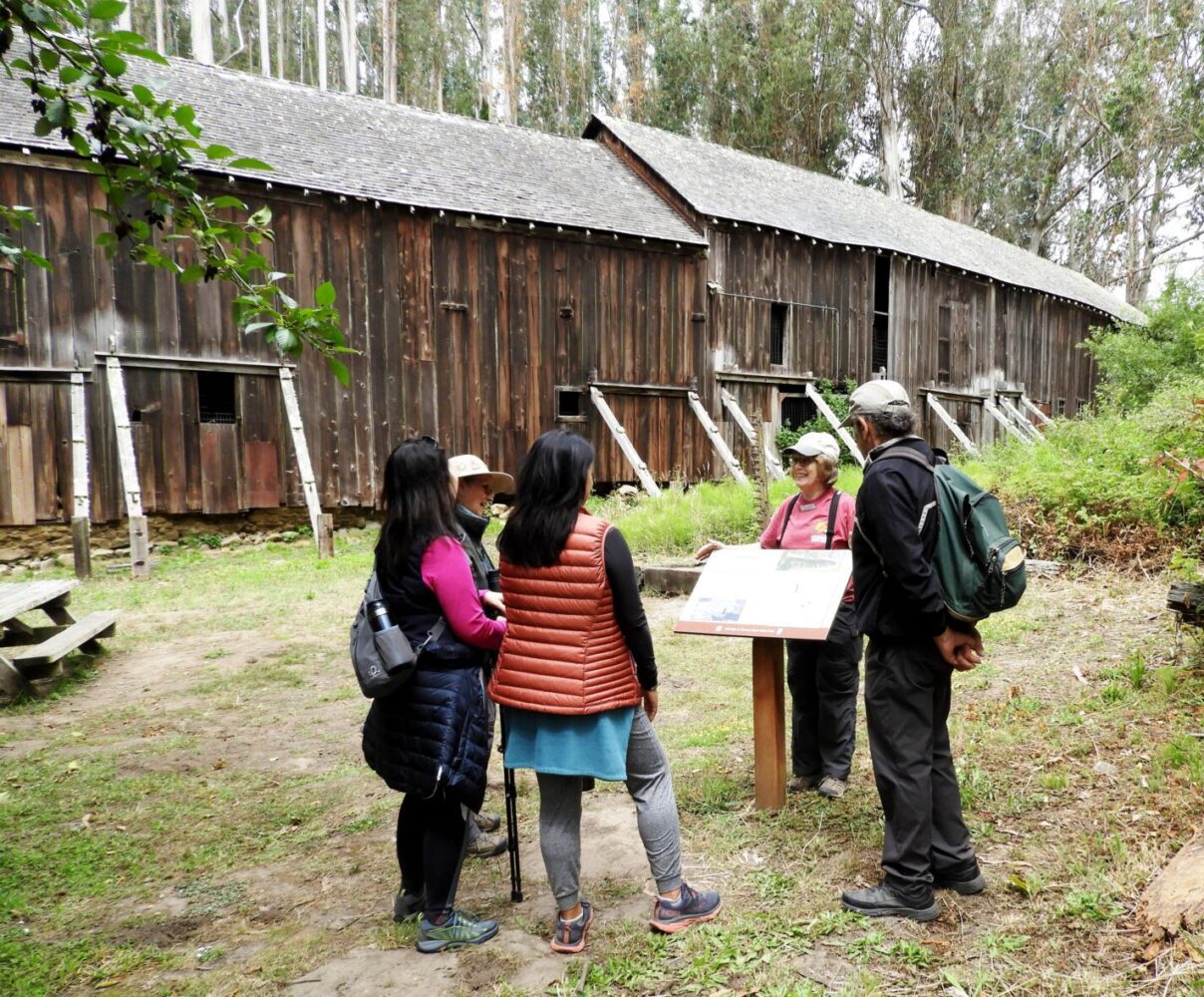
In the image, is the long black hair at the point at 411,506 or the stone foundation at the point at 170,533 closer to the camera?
the long black hair at the point at 411,506

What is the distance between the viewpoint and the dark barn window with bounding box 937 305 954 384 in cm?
2219

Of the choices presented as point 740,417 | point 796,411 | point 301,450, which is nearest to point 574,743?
point 301,450

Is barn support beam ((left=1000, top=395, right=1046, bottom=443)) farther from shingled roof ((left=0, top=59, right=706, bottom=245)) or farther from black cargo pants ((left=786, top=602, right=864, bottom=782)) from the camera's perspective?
black cargo pants ((left=786, top=602, right=864, bottom=782))

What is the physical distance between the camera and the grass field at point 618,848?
9.64 feet

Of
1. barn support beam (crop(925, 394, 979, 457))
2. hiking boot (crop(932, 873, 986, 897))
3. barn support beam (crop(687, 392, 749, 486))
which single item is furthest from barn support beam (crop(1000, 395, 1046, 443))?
hiking boot (crop(932, 873, 986, 897))

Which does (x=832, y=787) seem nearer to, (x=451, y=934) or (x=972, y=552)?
(x=972, y=552)

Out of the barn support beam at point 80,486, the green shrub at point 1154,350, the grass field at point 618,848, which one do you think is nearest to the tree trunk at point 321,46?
the barn support beam at point 80,486

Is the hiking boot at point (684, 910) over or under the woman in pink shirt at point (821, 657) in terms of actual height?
under

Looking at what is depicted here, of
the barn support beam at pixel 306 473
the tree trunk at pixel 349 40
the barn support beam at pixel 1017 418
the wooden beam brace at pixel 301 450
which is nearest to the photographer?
the barn support beam at pixel 306 473

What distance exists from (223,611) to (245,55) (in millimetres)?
38426

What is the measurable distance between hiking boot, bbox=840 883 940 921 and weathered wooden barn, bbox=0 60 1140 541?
1128cm

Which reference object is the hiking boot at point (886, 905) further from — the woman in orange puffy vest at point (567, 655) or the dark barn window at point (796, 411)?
the dark barn window at point (796, 411)

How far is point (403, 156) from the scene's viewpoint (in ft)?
52.8

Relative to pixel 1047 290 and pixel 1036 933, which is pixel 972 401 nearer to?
pixel 1047 290
